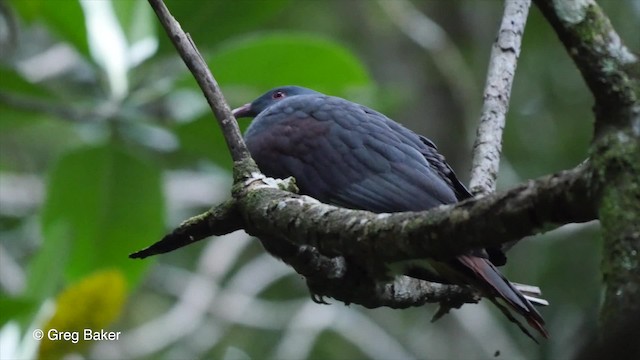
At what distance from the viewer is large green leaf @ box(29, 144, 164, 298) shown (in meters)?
3.83

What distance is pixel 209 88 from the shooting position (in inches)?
93.0

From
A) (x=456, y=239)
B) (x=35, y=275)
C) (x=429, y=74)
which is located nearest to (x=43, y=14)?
(x=35, y=275)

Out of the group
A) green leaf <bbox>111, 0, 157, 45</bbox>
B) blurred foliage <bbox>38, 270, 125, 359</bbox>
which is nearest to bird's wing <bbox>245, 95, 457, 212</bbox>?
blurred foliage <bbox>38, 270, 125, 359</bbox>

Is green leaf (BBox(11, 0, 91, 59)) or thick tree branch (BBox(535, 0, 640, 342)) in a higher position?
thick tree branch (BBox(535, 0, 640, 342))

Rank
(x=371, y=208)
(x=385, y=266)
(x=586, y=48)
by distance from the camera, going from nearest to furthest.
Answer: (x=586, y=48) → (x=385, y=266) → (x=371, y=208)

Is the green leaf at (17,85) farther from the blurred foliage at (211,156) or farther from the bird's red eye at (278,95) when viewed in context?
the bird's red eye at (278,95)

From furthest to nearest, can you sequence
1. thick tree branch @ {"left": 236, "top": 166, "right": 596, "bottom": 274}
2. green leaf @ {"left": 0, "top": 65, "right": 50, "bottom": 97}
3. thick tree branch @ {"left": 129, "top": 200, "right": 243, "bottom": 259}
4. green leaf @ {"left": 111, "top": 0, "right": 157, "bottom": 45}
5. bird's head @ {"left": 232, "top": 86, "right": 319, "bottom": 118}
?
bird's head @ {"left": 232, "top": 86, "right": 319, "bottom": 118}, green leaf @ {"left": 111, "top": 0, "right": 157, "bottom": 45}, green leaf @ {"left": 0, "top": 65, "right": 50, "bottom": 97}, thick tree branch @ {"left": 129, "top": 200, "right": 243, "bottom": 259}, thick tree branch @ {"left": 236, "top": 166, "right": 596, "bottom": 274}

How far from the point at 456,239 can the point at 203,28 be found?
2413 millimetres

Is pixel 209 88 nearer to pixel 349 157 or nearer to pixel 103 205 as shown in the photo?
pixel 349 157

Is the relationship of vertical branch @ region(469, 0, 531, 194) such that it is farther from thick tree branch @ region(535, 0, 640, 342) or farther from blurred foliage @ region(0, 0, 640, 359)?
thick tree branch @ region(535, 0, 640, 342)

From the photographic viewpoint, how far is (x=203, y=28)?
3744 mm

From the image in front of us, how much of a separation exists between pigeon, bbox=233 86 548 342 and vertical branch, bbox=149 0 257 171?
0.45 metres

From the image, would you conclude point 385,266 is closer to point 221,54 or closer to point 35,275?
point 35,275

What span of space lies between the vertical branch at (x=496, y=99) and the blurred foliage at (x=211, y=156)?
2.32 feet
